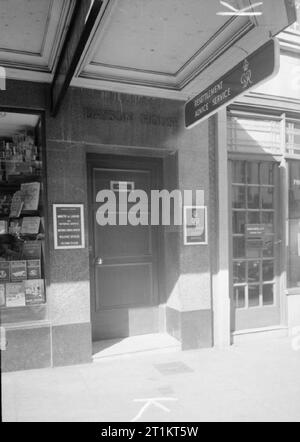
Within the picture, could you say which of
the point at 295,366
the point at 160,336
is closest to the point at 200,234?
the point at 160,336

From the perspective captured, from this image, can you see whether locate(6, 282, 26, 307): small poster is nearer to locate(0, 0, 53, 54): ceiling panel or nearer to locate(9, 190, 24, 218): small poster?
locate(9, 190, 24, 218): small poster

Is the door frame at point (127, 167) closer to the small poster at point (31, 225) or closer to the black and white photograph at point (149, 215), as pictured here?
the black and white photograph at point (149, 215)

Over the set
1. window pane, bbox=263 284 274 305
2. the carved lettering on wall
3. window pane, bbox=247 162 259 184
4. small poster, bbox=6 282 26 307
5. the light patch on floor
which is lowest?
the light patch on floor

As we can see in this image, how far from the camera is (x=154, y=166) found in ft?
17.5

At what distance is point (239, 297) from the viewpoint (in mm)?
5574

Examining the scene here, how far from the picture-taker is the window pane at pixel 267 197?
5711mm

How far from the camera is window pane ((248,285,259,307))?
18.6 feet

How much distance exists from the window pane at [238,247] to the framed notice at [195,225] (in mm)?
632

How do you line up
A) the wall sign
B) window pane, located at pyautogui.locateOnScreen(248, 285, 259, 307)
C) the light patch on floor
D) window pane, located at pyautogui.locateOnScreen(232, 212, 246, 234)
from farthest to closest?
window pane, located at pyautogui.locateOnScreen(248, 285, 259, 307)
window pane, located at pyautogui.locateOnScreen(232, 212, 246, 234)
the wall sign
the light patch on floor

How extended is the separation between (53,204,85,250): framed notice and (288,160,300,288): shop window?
3316 mm

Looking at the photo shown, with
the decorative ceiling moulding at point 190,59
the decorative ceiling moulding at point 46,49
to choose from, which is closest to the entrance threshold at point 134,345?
the decorative ceiling moulding at point 190,59

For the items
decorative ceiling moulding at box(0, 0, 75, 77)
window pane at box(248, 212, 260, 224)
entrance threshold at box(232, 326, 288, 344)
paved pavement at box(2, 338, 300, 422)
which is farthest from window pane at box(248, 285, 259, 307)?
decorative ceiling moulding at box(0, 0, 75, 77)

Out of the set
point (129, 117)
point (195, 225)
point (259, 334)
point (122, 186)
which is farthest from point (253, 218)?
point (129, 117)

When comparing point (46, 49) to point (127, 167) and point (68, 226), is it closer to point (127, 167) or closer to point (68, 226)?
point (127, 167)
